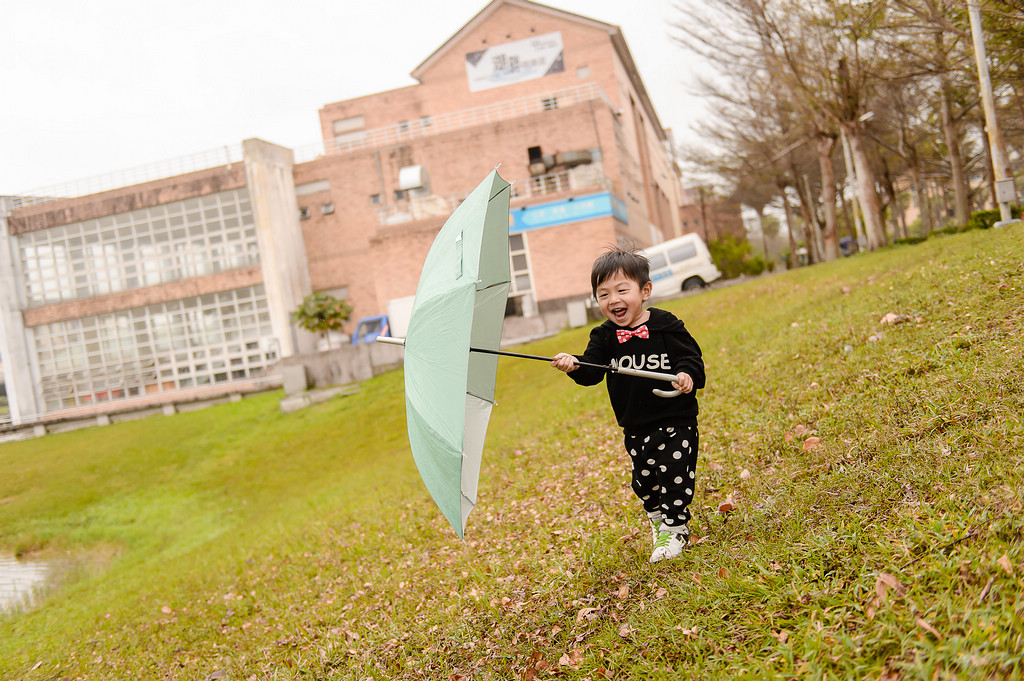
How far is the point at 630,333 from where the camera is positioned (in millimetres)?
4172

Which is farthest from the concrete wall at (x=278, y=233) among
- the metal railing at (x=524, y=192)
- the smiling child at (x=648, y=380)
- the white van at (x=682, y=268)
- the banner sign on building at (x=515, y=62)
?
the smiling child at (x=648, y=380)

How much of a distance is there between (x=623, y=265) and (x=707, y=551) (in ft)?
5.67

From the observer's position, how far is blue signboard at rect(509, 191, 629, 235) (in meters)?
27.0

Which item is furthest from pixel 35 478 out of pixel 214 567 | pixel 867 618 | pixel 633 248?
pixel 867 618

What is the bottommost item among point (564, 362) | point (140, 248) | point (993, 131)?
point (564, 362)

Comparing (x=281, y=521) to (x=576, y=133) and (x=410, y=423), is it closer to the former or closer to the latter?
(x=410, y=423)

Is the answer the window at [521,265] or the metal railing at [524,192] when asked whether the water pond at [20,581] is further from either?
the window at [521,265]

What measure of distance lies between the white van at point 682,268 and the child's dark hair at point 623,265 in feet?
69.2

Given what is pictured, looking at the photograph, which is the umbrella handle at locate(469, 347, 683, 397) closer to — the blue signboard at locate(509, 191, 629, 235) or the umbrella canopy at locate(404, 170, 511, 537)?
the umbrella canopy at locate(404, 170, 511, 537)

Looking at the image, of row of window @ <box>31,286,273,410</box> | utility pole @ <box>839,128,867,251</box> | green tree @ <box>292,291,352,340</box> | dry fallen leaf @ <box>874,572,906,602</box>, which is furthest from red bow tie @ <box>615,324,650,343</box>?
row of window @ <box>31,286,273,410</box>

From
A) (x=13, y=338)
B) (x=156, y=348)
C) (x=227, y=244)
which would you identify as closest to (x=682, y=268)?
(x=227, y=244)

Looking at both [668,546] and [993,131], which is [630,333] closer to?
[668,546]

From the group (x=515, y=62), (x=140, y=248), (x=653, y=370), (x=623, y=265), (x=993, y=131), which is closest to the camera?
(x=623, y=265)

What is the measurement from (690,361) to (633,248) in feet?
2.41
